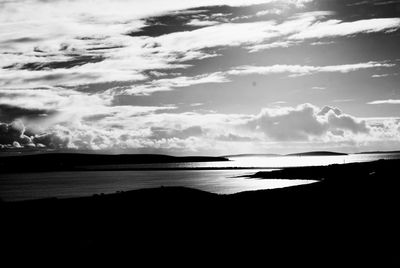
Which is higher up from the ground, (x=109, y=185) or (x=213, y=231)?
(x=213, y=231)

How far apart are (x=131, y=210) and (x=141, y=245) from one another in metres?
15.9

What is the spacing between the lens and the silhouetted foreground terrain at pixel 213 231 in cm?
1702

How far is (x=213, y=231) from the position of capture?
77.4ft

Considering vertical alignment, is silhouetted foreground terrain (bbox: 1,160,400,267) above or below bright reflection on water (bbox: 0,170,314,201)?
above

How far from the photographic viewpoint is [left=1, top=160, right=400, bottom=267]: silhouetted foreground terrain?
55.8 ft

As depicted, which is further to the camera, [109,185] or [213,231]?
[109,185]

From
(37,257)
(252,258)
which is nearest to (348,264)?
(252,258)

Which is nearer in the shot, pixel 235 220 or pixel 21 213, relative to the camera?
pixel 235 220

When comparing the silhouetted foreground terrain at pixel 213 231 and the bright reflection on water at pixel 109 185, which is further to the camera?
the bright reflection on water at pixel 109 185

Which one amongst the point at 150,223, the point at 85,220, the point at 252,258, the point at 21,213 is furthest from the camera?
the point at 21,213

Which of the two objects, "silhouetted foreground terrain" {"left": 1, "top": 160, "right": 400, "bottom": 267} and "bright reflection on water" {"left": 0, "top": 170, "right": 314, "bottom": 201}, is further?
"bright reflection on water" {"left": 0, "top": 170, "right": 314, "bottom": 201}

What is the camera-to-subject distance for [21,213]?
35.3 metres

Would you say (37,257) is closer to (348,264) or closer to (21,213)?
(348,264)

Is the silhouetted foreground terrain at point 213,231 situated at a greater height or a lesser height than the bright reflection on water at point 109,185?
greater
